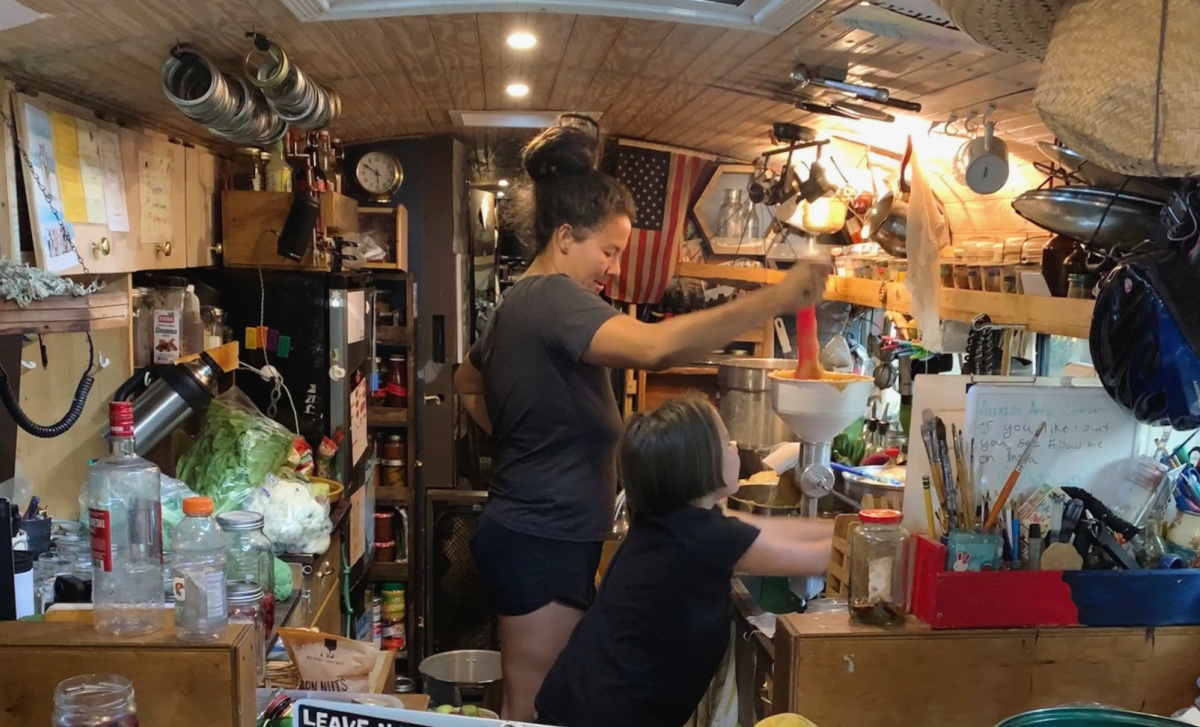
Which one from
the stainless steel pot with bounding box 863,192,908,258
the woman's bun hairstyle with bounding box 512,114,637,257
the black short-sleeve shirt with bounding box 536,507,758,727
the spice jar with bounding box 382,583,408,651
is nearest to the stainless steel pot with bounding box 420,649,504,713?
the spice jar with bounding box 382,583,408,651

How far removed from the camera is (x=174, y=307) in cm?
236

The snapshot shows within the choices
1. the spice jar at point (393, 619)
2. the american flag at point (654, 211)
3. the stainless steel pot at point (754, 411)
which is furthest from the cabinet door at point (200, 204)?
the american flag at point (654, 211)

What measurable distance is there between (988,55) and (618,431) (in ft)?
3.52

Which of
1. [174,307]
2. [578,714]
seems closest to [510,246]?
[174,307]

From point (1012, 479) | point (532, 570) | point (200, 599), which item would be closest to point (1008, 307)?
point (1012, 479)

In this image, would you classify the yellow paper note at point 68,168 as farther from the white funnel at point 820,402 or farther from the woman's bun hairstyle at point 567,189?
the white funnel at point 820,402

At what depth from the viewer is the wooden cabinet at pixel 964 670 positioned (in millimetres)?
1185

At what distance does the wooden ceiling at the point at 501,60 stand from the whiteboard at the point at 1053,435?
2.57 ft

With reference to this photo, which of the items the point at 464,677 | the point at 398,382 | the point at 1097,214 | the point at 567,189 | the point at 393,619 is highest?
the point at 567,189

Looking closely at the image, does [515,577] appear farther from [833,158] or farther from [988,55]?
[833,158]

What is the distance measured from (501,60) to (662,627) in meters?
1.67

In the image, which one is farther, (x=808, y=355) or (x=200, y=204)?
(x=200, y=204)

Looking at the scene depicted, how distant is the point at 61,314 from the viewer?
4.46ft

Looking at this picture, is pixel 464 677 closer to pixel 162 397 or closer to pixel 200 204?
pixel 162 397
